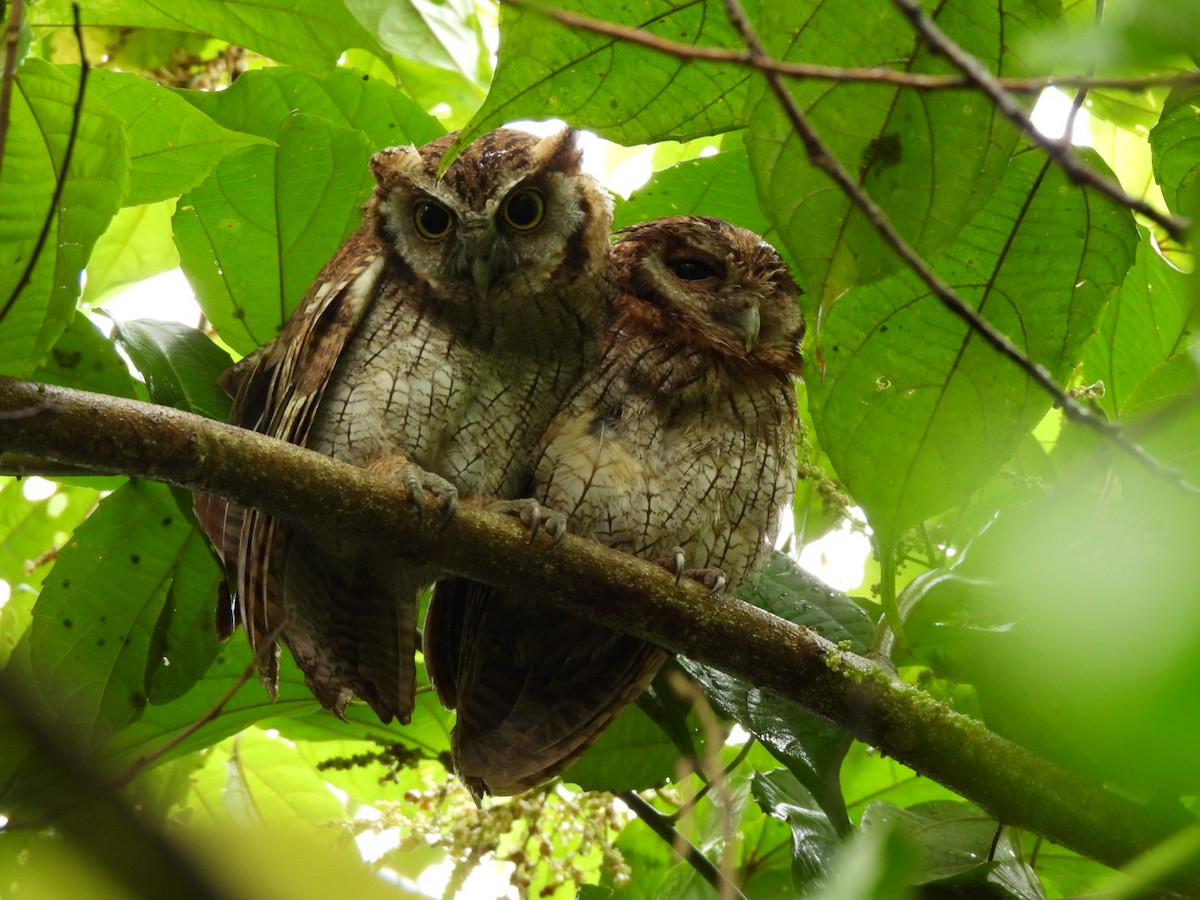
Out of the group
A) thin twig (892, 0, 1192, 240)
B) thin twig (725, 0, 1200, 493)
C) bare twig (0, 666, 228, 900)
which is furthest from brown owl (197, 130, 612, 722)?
bare twig (0, 666, 228, 900)

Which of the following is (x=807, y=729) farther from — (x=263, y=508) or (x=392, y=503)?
(x=263, y=508)

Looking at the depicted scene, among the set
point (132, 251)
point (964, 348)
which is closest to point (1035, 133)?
point (964, 348)

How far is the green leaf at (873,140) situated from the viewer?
4.96ft

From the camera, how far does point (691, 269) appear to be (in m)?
2.80

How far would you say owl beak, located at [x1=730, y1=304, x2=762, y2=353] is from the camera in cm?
271

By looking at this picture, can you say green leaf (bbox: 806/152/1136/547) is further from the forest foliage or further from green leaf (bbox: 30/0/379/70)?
green leaf (bbox: 30/0/379/70)

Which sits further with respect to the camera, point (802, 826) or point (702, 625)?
point (802, 826)

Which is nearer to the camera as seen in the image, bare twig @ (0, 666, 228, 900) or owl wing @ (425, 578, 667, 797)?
bare twig @ (0, 666, 228, 900)

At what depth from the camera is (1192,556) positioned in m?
0.55

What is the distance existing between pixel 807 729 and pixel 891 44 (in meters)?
1.17

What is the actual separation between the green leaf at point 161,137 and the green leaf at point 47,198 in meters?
0.42

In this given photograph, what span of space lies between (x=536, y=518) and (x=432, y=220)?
0.88m

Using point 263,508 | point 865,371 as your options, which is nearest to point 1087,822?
point 865,371

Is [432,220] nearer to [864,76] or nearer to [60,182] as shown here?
[60,182]
